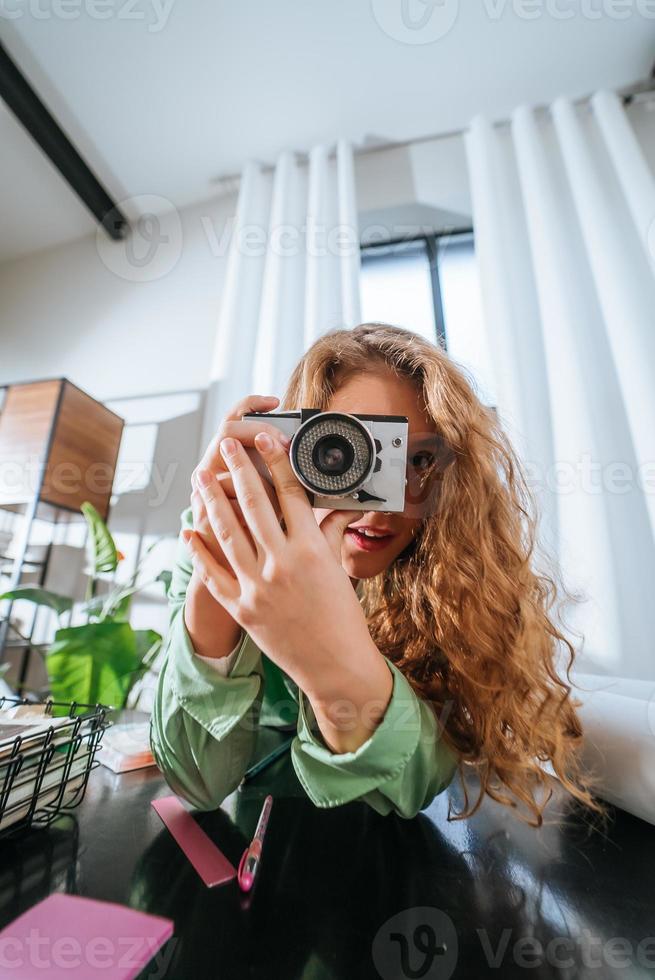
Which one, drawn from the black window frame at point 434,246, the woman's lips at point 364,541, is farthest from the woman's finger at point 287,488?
the black window frame at point 434,246

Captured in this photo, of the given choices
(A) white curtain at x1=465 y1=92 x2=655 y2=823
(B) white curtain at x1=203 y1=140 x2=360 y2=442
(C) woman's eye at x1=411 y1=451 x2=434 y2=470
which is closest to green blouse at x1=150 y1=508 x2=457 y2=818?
(C) woman's eye at x1=411 y1=451 x2=434 y2=470

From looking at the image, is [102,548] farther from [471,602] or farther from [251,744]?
[471,602]

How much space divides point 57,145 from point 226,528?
2556 mm

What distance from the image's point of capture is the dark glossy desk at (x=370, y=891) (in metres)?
0.25

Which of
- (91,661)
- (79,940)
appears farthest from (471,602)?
(91,661)

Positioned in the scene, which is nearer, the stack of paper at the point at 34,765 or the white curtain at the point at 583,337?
the stack of paper at the point at 34,765

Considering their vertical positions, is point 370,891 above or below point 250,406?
below

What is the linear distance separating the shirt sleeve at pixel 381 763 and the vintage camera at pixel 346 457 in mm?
169

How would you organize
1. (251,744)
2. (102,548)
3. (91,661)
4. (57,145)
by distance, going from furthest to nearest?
(57,145)
(102,548)
(91,661)
(251,744)

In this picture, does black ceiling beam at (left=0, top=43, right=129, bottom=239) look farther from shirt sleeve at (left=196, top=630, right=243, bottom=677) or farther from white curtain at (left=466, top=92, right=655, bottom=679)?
shirt sleeve at (left=196, top=630, right=243, bottom=677)

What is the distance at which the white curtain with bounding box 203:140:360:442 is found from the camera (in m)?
1.72

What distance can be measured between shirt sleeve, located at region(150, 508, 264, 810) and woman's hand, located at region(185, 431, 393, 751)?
0.32ft

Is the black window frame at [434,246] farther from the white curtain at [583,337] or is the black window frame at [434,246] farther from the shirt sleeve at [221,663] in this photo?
the shirt sleeve at [221,663]

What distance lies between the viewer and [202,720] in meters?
0.43
